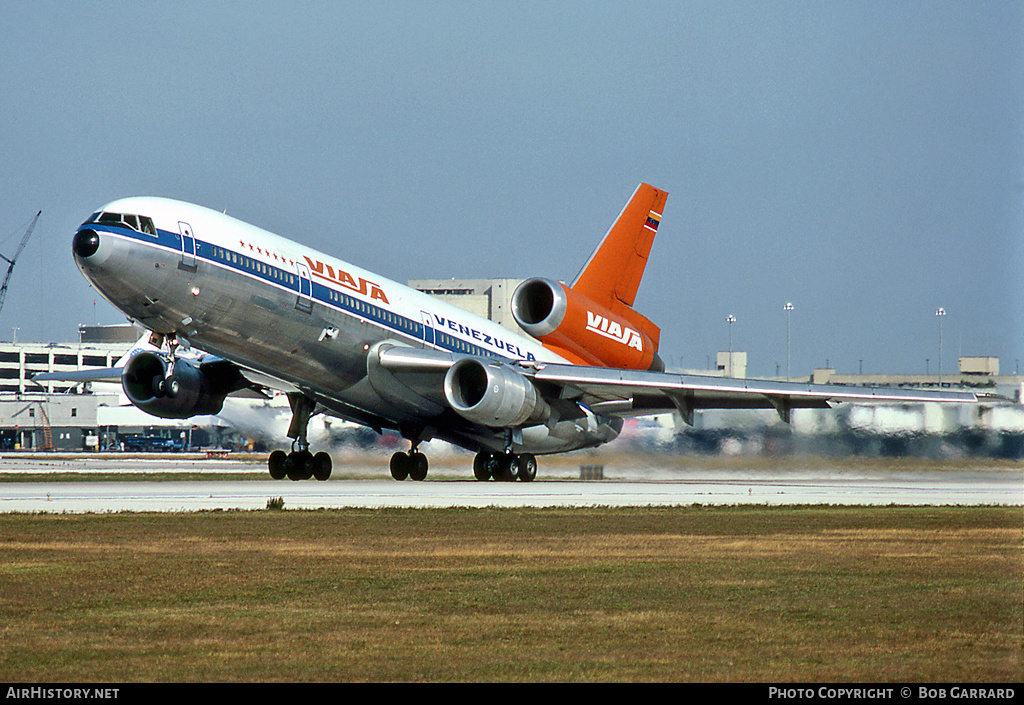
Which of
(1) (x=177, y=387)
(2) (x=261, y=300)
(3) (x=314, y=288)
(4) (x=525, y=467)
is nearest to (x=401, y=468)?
(4) (x=525, y=467)

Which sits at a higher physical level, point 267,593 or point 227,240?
point 227,240

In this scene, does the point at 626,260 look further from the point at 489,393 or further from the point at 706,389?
the point at 489,393

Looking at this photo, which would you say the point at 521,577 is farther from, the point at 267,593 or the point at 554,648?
the point at 554,648

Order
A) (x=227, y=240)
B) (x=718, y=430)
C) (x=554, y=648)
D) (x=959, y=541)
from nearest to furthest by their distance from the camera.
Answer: (x=554, y=648), (x=959, y=541), (x=227, y=240), (x=718, y=430)

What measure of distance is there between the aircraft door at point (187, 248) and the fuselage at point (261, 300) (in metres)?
0.02

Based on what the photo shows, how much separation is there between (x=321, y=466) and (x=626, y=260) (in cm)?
1248

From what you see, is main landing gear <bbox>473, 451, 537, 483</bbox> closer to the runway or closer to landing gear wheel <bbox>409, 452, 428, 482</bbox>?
the runway

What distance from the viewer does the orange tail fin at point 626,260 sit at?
40594 millimetres

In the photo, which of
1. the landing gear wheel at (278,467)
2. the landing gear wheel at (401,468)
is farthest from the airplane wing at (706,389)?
the landing gear wheel at (278,467)

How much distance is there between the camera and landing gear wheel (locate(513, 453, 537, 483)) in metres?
38.5

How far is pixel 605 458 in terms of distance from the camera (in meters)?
42.9

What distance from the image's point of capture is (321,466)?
37344mm

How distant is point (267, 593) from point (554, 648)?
4.36m
